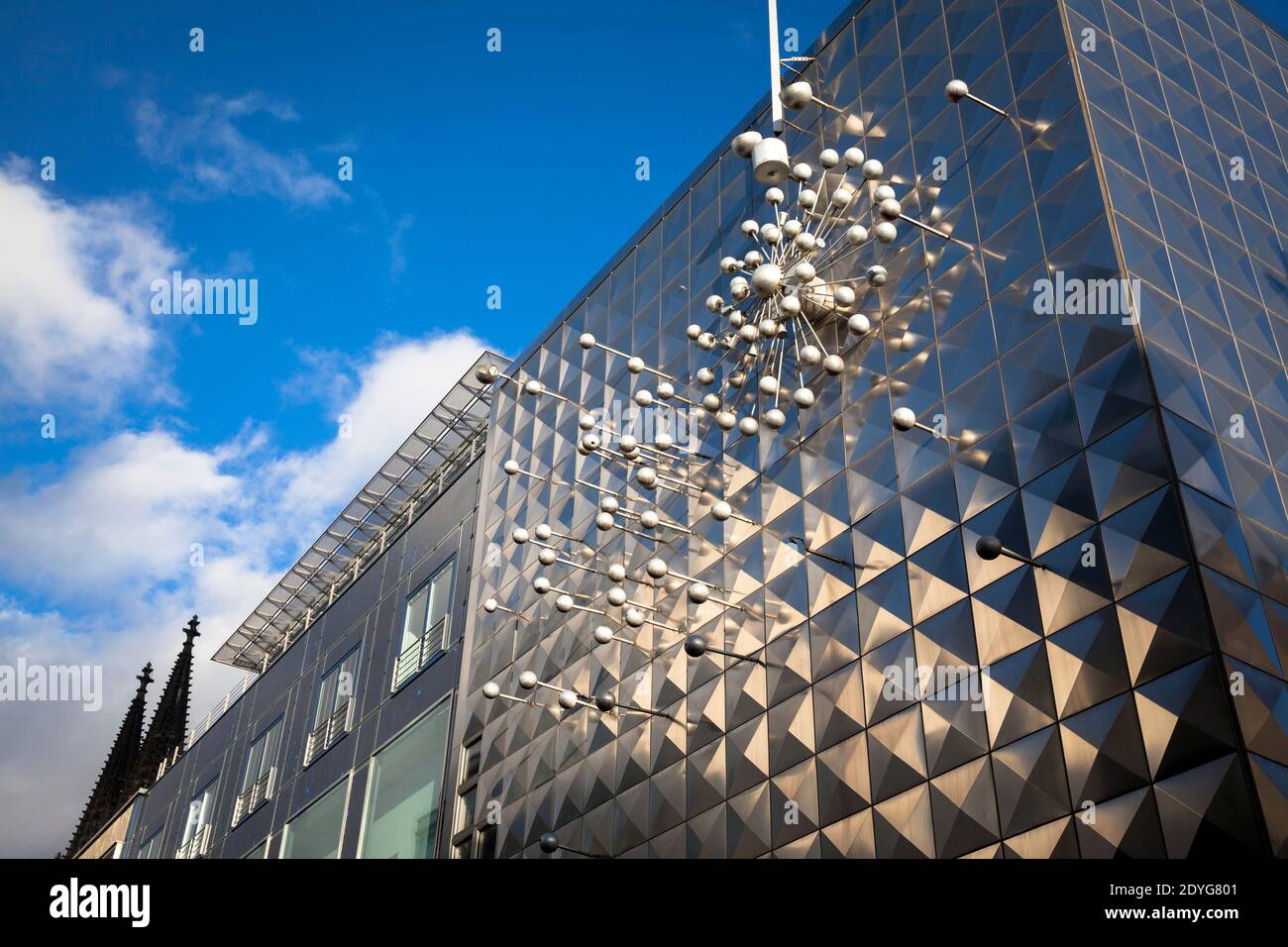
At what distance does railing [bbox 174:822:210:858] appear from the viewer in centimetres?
4991

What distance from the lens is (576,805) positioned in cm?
2709

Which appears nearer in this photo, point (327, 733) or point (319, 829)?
point (319, 829)

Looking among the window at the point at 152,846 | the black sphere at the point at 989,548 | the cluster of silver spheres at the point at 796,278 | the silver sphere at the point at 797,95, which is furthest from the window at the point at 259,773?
the black sphere at the point at 989,548

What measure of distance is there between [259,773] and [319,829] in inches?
328

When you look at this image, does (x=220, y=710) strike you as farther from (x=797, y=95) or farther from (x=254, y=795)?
(x=797, y=95)

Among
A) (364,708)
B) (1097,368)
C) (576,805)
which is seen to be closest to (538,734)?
(576,805)

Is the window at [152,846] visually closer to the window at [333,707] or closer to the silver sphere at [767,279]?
the window at [333,707]

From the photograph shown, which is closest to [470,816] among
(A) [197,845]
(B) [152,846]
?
(A) [197,845]

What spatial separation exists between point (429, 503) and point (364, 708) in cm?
640

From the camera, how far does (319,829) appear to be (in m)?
39.5

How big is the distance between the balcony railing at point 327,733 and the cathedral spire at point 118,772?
307ft

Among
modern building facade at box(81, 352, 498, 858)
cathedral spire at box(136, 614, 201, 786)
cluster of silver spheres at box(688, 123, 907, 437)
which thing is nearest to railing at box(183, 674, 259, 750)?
modern building facade at box(81, 352, 498, 858)

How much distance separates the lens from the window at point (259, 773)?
45.6m

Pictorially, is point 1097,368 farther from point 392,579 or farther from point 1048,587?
point 392,579
